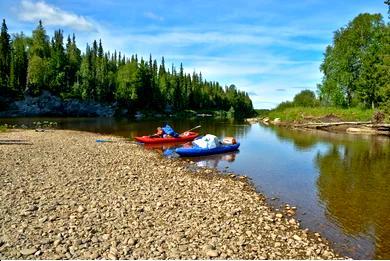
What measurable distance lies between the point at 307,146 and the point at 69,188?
30525 millimetres

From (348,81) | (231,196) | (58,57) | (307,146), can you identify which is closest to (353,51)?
(348,81)

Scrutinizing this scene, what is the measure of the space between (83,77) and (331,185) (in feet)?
362

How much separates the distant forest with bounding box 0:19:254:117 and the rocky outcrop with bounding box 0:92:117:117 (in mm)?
2303

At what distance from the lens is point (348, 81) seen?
70188mm

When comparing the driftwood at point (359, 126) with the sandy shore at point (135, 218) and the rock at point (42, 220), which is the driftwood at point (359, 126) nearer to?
the sandy shore at point (135, 218)

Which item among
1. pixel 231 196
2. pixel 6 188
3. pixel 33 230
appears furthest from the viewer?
pixel 231 196

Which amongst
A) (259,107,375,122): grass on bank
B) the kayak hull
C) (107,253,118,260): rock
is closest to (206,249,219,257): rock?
(107,253,118,260): rock

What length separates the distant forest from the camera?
106 metres

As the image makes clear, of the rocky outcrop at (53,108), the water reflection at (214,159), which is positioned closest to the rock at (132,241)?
the water reflection at (214,159)

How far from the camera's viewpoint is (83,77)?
121 metres

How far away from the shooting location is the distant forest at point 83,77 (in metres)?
106

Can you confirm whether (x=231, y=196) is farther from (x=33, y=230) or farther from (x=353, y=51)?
(x=353, y=51)

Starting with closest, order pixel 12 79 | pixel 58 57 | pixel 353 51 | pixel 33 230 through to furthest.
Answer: pixel 33 230 → pixel 353 51 → pixel 12 79 → pixel 58 57

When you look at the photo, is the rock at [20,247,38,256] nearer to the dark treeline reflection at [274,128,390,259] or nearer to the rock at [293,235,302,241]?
the rock at [293,235,302,241]
